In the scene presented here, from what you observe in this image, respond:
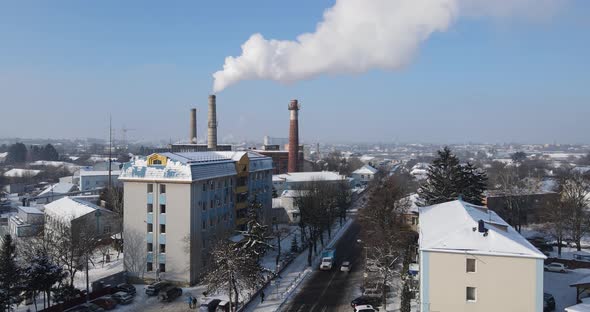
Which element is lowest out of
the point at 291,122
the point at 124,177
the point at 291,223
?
the point at 291,223

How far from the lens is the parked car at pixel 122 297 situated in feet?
91.2

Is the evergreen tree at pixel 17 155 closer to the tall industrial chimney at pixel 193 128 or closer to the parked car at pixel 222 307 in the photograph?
the tall industrial chimney at pixel 193 128

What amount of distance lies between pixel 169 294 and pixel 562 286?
25.0 m

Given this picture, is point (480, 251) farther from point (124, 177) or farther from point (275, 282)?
point (124, 177)

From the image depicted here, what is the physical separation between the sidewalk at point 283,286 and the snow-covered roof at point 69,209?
19273 mm

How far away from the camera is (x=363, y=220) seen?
3938cm

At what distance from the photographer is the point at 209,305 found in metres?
26.0

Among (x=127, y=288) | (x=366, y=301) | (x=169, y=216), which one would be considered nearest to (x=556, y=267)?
(x=366, y=301)

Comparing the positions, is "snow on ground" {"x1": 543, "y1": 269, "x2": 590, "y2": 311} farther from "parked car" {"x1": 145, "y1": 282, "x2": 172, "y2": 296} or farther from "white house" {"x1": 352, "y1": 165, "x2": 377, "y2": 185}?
"white house" {"x1": 352, "y1": 165, "x2": 377, "y2": 185}

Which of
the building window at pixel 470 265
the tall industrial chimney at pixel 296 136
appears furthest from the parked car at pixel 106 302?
the tall industrial chimney at pixel 296 136

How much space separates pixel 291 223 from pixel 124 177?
83.7 feet

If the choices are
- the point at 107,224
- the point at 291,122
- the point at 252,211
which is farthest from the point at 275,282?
the point at 291,122

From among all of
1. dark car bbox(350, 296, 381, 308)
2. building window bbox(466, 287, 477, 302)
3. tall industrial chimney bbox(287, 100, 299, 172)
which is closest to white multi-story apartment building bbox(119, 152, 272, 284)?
dark car bbox(350, 296, 381, 308)

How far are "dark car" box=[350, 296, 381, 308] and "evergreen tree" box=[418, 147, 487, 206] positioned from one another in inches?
591
